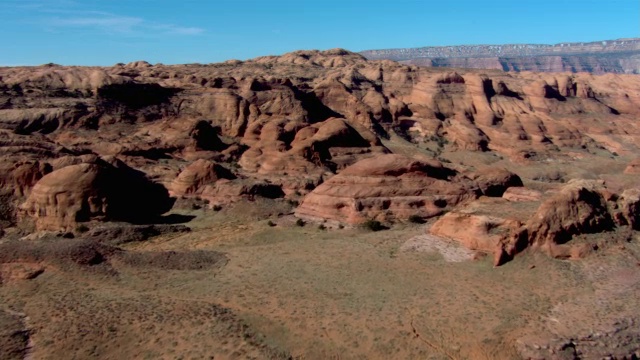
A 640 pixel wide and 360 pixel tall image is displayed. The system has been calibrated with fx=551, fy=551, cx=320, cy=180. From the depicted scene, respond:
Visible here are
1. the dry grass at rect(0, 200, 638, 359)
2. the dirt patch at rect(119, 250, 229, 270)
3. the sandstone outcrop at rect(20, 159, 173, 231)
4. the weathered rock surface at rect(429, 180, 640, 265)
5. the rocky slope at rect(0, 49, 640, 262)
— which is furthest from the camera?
the rocky slope at rect(0, 49, 640, 262)

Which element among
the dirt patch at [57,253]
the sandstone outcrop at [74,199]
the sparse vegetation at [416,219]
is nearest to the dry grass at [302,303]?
the dirt patch at [57,253]

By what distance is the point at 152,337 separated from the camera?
1900 centimetres

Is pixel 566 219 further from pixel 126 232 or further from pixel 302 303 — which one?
pixel 126 232

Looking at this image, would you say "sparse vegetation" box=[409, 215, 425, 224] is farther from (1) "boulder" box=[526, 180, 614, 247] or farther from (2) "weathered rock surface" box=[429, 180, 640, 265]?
(1) "boulder" box=[526, 180, 614, 247]

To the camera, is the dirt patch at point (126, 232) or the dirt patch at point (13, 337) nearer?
the dirt patch at point (13, 337)

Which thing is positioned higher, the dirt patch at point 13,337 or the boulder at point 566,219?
the boulder at point 566,219

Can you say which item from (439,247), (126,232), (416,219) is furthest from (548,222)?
(126,232)

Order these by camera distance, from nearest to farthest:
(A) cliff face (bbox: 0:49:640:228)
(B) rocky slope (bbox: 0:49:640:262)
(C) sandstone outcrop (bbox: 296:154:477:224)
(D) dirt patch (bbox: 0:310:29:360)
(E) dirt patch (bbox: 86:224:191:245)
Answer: (D) dirt patch (bbox: 0:310:29:360), (C) sandstone outcrop (bbox: 296:154:477:224), (E) dirt patch (bbox: 86:224:191:245), (B) rocky slope (bbox: 0:49:640:262), (A) cliff face (bbox: 0:49:640:228)

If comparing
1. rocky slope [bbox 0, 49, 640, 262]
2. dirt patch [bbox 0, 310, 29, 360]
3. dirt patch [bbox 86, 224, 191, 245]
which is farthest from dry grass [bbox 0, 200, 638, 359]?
dirt patch [bbox 86, 224, 191, 245]

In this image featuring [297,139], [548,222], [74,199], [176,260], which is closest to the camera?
[548,222]

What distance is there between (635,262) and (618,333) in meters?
5.98

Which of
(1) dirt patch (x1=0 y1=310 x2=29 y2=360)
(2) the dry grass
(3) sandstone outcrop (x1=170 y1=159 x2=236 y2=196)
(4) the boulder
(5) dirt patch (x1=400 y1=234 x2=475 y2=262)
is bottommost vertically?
(1) dirt patch (x1=0 y1=310 x2=29 y2=360)

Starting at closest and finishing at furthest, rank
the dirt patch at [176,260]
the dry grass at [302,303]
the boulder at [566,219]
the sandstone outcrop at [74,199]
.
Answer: the dry grass at [302,303], the boulder at [566,219], the dirt patch at [176,260], the sandstone outcrop at [74,199]

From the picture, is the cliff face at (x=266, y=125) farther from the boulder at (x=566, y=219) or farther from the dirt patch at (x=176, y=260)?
the dirt patch at (x=176, y=260)
